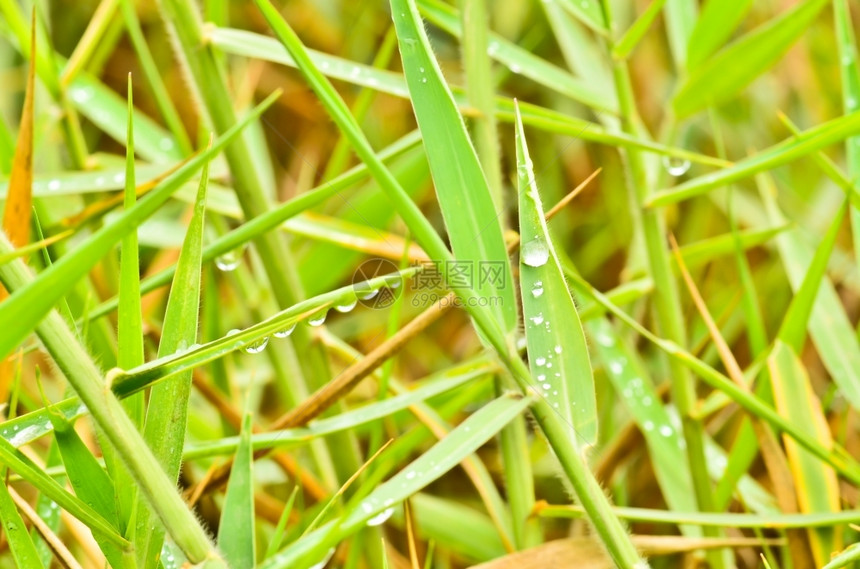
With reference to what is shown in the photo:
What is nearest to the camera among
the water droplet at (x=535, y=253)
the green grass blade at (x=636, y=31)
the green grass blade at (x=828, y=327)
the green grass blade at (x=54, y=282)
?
the green grass blade at (x=54, y=282)

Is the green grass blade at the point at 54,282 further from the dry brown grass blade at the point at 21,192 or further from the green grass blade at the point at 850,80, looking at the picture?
the green grass blade at the point at 850,80

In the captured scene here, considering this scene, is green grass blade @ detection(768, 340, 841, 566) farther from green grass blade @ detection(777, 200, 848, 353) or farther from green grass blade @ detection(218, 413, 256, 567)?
green grass blade @ detection(218, 413, 256, 567)

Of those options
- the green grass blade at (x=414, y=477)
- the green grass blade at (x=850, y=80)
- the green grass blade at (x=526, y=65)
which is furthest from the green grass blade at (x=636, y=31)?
the green grass blade at (x=414, y=477)

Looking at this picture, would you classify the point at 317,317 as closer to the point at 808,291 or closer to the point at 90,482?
the point at 90,482

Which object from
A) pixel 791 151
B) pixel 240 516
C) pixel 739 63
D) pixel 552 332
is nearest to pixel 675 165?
pixel 739 63

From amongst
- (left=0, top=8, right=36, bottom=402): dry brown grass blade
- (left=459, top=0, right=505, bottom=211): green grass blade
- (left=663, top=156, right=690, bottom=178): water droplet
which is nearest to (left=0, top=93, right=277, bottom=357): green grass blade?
(left=0, top=8, right=36, bottom=402): dry brown grass blade
